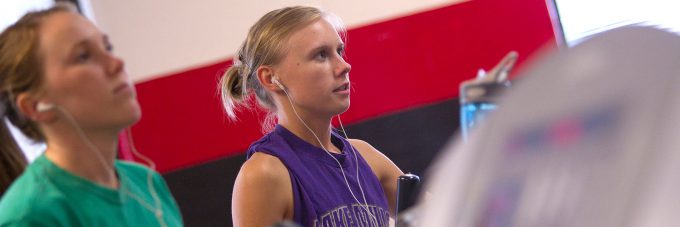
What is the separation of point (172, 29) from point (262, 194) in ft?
5.37

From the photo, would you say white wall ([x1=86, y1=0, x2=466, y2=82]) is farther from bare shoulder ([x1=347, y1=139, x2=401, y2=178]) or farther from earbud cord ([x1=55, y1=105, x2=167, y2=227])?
earbud cord ([x1=55, y1=105, x2=167, y2=227])

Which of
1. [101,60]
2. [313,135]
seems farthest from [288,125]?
[101,60]

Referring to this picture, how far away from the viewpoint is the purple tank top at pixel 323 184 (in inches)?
65.5

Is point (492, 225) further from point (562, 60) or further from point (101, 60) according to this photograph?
point (101, 60)

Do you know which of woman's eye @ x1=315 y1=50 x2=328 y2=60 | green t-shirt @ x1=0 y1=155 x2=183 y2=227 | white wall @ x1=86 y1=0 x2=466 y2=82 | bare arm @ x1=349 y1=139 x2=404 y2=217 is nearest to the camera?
green t-shirt @ x1=0 y1=155 x2=183 y2=227

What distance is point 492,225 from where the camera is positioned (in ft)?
1.51

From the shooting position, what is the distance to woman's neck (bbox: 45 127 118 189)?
109 cm

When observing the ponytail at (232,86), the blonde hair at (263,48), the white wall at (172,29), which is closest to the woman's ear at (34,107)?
the blonde hair at (263,48)

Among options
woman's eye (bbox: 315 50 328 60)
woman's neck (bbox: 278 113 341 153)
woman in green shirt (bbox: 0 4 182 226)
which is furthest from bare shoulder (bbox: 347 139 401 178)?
woman in green shirt (bbox: 0 4 182 226)

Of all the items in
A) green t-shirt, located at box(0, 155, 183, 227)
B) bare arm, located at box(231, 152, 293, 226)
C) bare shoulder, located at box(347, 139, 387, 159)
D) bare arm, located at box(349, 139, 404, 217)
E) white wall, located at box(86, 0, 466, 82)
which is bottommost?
bare arm, located at box(349, 139, 404, 217)

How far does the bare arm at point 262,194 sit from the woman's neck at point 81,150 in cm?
53

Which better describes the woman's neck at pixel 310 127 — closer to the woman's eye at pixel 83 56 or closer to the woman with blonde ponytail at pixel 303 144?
the woman with blonde ponytail at pixel 303 144

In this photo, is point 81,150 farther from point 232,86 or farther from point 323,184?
point 232,86

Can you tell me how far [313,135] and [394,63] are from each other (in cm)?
152
